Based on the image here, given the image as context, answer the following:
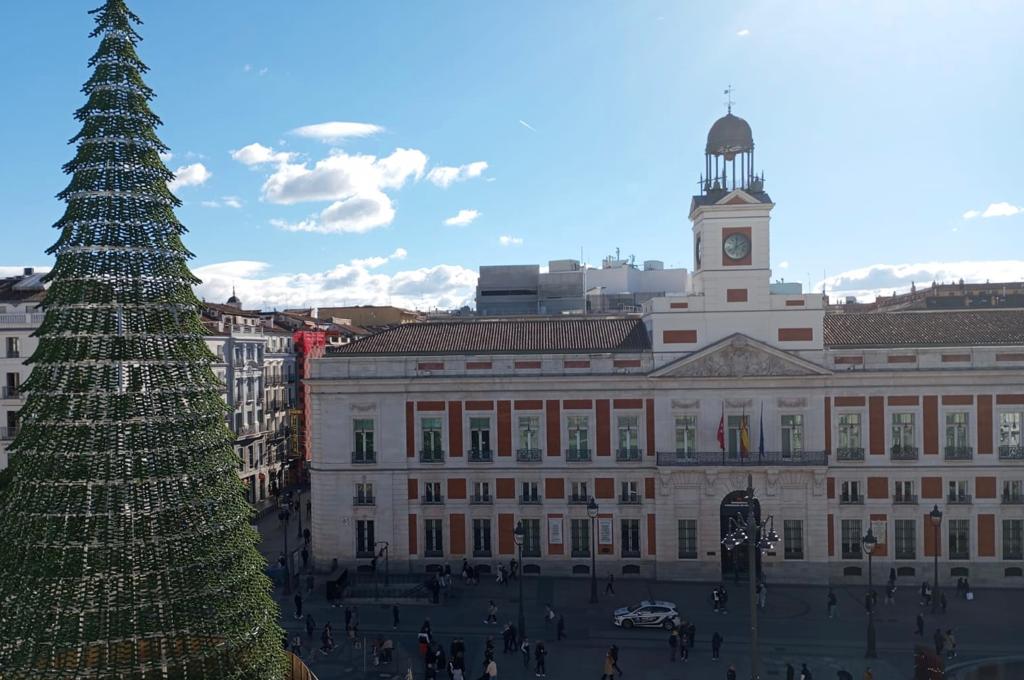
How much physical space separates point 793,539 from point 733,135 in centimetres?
2091

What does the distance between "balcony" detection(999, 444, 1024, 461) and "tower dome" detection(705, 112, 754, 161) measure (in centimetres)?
1941

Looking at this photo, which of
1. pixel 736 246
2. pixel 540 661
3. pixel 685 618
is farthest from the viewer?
pixel 736 246

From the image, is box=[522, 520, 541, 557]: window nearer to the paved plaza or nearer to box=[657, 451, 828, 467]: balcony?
the paved plaza

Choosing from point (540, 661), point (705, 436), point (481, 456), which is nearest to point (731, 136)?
point (705, 436)

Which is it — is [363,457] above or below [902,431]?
below

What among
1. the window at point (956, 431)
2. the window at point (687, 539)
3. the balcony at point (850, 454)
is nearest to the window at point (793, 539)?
the balcony at point (850, 454)

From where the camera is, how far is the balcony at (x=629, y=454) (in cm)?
4050

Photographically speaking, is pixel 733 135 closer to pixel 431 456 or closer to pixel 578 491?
pixel 578 491

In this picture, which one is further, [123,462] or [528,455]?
[528,455]

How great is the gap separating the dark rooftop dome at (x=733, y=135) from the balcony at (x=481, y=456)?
1995cm

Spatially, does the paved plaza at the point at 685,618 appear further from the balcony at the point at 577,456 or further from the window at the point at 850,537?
the balcony at the point at 577,456

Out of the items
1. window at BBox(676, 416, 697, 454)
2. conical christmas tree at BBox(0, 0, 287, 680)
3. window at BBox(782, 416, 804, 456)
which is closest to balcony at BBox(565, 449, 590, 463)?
window at BBox(676, 416, 697, 454)

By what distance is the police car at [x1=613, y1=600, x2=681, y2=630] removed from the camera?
32719 millimetres

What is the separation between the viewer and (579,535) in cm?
4084
